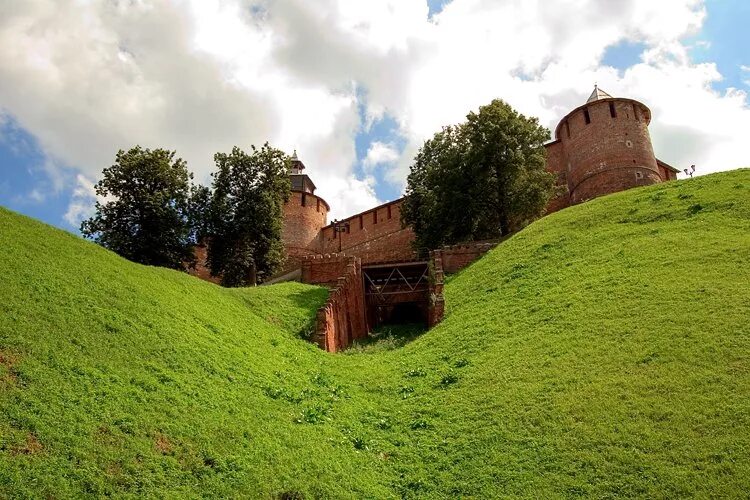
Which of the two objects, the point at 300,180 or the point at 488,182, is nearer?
the point at 488,182

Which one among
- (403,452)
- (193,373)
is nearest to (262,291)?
(193,373)

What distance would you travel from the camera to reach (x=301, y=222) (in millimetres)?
49469

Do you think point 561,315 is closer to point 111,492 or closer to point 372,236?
point 111,492

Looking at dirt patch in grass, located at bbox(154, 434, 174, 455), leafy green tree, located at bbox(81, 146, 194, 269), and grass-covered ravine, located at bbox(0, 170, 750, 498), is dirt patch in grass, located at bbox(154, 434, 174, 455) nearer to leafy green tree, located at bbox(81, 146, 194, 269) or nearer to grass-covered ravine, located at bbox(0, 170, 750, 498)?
grass-covered ravine, located at bbox(0, 170, 750, 498)

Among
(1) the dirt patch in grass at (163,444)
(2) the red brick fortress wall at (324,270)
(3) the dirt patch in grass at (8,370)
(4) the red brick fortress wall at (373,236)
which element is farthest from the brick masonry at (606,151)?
(3) the dirt patch in grass at (8,370)

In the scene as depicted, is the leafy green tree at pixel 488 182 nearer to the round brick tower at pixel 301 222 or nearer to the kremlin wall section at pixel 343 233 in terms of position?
the kremlin wall section at pixel 343 233

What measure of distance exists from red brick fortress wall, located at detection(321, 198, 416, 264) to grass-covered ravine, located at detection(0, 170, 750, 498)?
2489 centimetres

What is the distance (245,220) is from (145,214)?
4992mm

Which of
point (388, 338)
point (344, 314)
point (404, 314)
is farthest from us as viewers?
point (404, 314)

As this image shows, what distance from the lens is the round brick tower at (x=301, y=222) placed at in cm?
4791

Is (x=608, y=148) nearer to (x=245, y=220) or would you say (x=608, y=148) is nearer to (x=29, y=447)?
(x=245, y=220)

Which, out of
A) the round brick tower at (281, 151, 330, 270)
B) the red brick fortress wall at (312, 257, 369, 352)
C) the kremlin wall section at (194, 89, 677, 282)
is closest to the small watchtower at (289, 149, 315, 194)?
the round brick tower at (281, 151, 330, 270)

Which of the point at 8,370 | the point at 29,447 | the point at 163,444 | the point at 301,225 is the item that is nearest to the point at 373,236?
the point at 301,225

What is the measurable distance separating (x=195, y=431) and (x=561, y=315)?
10.0 metres
